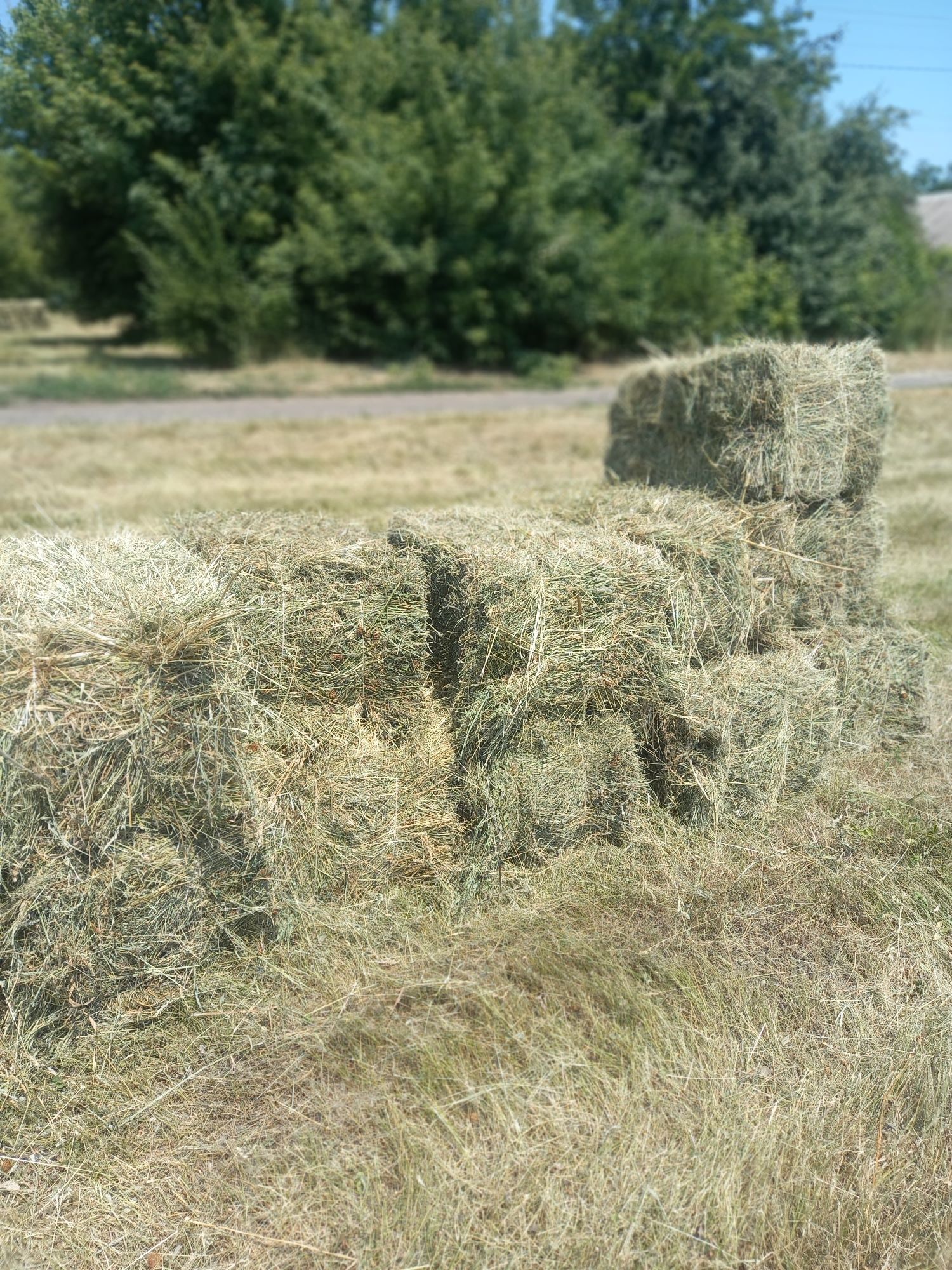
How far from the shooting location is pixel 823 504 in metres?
5.07

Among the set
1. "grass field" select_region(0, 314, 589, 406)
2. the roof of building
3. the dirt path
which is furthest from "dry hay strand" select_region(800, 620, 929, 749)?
the roof of building

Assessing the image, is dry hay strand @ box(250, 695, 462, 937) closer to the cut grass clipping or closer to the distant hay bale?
the cut grass clipping

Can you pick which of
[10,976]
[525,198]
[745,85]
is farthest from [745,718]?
[745,85]

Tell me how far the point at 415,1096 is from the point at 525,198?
21.2 metres

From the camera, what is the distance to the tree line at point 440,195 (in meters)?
20.4

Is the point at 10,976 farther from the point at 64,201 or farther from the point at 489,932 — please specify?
the point at 64,201

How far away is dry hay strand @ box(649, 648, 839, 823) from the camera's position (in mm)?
4039

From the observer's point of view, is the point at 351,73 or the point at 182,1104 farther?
the point at 351,73

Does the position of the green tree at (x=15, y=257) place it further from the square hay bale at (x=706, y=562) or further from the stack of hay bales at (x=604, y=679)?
the stack of hay bales at (x=604, y=679)

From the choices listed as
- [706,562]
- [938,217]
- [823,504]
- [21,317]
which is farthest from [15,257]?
[706,562]

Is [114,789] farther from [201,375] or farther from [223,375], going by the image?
[223,375]

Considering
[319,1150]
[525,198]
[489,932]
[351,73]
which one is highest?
[351,73]

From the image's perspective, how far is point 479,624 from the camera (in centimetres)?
379

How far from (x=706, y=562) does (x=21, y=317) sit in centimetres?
3794
